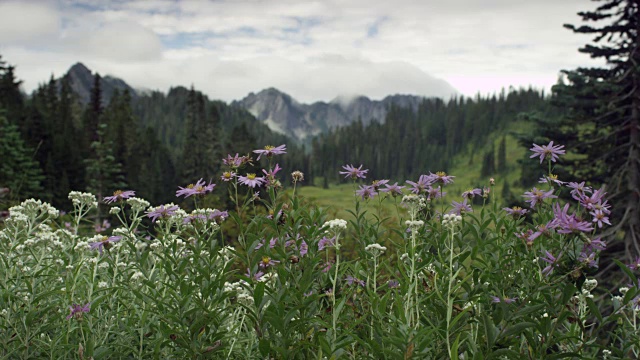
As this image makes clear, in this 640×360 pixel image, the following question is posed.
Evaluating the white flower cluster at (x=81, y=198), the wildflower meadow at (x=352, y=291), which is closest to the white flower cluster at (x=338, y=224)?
the wildflower meadow at (x=352, y=291)

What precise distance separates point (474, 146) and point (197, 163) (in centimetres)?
14235

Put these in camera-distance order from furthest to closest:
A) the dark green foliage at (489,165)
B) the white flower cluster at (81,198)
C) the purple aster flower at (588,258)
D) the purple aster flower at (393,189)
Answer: the dark green foliage at (489,165) < the white flower cluster at (81,198) < the purple aster flower at (393,189) < the purple aster flower at (588,258)

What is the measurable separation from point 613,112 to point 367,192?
17596 millimetres

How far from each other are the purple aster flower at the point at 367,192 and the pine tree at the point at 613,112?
51.2ft

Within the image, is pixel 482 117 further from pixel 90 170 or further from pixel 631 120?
pixel 631 120

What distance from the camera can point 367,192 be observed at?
3557 mm

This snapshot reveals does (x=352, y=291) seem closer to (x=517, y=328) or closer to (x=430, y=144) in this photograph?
(x=517, y=328)

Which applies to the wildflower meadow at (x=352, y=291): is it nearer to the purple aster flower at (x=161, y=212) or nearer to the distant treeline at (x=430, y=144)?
the purple aster flower at (x=161, y=212)

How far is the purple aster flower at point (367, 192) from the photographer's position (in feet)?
11.5

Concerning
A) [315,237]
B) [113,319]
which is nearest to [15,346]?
[113,319]

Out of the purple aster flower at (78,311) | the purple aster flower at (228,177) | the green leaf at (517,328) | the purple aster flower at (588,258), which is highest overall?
the purple aster flower at (228,177)

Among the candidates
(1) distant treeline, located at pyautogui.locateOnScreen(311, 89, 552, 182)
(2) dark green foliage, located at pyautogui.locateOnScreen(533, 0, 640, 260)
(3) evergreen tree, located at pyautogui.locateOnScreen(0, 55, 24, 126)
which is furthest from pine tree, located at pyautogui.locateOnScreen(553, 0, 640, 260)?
(1) distant treeline, located at pyautogui.locateOnScreen(311, 89, 552, 182)

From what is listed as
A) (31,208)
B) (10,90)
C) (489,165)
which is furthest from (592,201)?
(489,165)

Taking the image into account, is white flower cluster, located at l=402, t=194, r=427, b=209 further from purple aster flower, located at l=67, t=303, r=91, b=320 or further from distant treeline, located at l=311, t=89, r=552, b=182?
distant treeline, located at l=311, t=89, r=552, b=182
